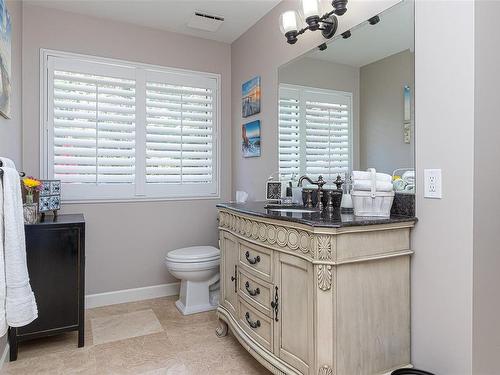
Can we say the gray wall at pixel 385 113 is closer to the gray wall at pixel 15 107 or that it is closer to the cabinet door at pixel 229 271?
the cabinet door at pixel 229 271

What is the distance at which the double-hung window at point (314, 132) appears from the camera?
7.07 feet

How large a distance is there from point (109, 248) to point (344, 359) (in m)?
2.39

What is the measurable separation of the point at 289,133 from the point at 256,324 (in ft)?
4.69

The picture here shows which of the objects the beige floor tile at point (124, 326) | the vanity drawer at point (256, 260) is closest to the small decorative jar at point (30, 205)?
the beige floor tile at point (124, 326)

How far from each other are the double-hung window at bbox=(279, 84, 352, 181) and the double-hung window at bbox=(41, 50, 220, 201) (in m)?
1.08

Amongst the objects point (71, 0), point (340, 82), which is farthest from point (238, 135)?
point (71, 0)

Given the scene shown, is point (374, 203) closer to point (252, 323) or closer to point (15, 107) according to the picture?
point (252, 323)

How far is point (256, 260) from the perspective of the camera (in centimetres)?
189

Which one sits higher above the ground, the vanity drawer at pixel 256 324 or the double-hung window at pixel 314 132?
the double-hung window at pixel 314 132

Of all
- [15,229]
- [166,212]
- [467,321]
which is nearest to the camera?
[467,321]

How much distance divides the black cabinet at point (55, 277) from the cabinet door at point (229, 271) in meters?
0.97

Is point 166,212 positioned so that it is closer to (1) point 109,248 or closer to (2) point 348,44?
(1) point 109,248

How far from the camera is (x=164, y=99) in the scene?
3.28 m

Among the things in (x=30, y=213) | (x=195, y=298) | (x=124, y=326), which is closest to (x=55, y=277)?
(x=30, y=213)
